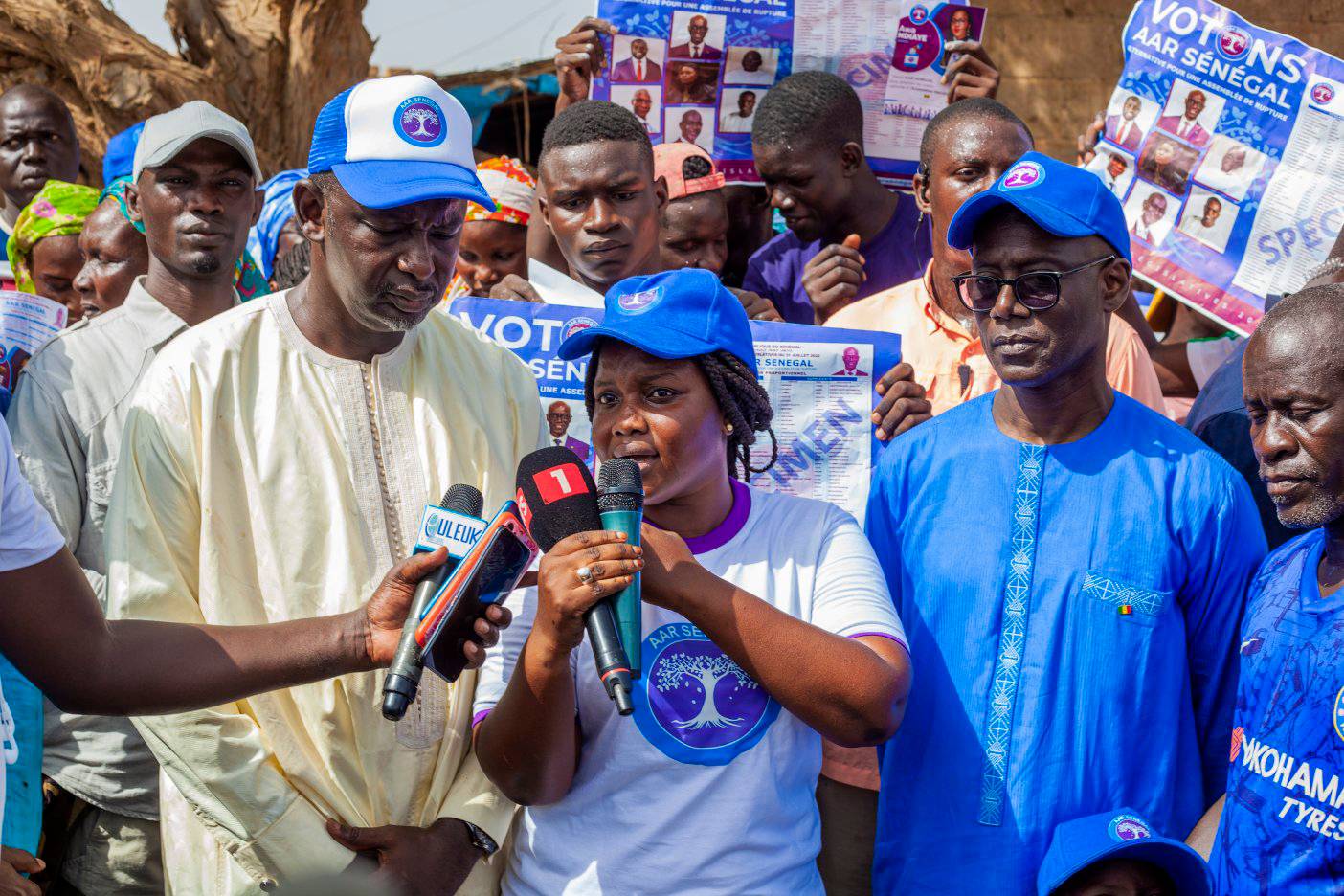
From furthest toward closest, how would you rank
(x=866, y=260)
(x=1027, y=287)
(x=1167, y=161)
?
1. (x=866, y=260)
2. (x=1167, y=161)
3. (x=1027, y=287)

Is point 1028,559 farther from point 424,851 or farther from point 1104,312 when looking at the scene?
point 424,851

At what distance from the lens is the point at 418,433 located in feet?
10.7

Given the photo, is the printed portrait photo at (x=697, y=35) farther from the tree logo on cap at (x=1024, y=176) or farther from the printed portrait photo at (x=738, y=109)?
the tree logo on cap at (x=1024, y=176)

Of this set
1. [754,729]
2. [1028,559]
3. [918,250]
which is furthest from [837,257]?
[754,729]

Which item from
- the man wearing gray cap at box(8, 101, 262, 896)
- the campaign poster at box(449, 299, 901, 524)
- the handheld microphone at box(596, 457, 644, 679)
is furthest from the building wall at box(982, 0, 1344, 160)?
the handheld microphone at box(596, 457, 644, 679)

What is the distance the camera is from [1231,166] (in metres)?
5.00

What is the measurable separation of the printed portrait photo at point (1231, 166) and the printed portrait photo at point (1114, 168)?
25cm

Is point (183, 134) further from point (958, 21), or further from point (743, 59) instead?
point (958, 21)

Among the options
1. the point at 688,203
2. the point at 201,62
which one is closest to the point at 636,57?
the point at 688,203

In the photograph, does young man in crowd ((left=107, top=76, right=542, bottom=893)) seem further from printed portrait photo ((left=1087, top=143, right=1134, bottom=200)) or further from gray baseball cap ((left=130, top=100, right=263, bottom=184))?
printed portrait photo ((left=1087, top=143, right=1134, bottom=200))

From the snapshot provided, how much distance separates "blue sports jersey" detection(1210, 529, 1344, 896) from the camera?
2719 mm

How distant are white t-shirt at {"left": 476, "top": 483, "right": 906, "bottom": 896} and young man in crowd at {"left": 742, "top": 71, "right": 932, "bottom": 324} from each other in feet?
8.05

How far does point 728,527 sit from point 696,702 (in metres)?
0.42

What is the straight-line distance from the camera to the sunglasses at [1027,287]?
3289 mm
